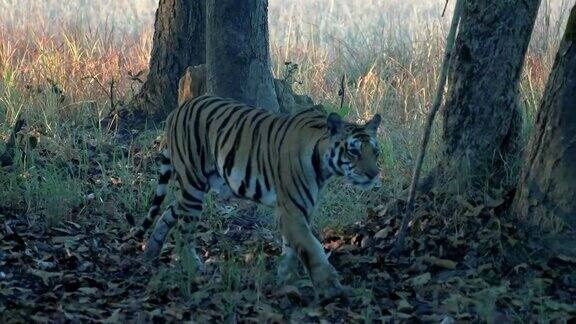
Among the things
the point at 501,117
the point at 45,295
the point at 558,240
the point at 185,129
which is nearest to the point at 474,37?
the point at 501,117

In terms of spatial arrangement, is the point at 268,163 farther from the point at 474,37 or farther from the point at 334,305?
the point at 474,37

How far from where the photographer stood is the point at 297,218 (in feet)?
19.5

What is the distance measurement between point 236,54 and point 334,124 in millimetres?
2742

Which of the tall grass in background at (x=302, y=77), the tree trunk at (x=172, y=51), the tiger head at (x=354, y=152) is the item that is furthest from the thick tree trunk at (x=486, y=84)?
the tree trunk at (x=172, y=51)

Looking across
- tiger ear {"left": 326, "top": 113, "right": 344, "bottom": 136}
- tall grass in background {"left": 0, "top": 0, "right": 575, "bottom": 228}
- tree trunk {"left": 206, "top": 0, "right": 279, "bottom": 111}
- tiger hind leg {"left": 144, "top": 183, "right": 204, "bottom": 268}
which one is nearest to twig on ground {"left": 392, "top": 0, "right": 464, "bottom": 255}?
tiger ear {"left": 326, "top": 113, "right": 344, "bottom": 136}

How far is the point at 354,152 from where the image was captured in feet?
18.8

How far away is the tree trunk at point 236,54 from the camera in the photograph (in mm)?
8367

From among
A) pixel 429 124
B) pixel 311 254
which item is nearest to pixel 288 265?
pixel 311 254

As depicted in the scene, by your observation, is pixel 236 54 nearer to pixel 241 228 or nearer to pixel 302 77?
pixel 241 228

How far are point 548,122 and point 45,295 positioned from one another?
2890mm

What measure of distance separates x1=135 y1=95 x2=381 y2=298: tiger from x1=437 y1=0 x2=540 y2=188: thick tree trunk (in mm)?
1042

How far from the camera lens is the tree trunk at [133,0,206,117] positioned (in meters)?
9.95

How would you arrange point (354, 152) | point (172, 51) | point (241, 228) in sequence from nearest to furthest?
point (354, 152), point (241, 228), point (172, 51)

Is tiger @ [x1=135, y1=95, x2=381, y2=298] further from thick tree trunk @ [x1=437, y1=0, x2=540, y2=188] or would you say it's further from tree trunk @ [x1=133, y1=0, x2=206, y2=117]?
tree trunk @ [x1=133, y1=0, x2=206, y2=117]
